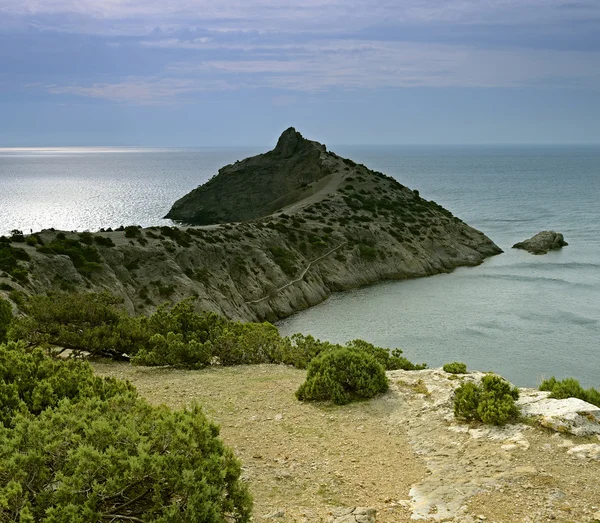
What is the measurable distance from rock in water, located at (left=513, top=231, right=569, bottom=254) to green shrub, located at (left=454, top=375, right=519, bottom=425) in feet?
258

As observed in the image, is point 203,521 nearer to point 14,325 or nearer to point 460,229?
point 14,325

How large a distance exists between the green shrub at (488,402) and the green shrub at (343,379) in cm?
268

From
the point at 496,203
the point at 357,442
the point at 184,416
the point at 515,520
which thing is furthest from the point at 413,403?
the point at 496,203

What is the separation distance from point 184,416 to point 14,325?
1513 cm

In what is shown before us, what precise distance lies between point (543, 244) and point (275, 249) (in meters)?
44.8

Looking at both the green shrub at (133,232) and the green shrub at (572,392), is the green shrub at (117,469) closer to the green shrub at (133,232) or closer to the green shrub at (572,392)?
the green shrub at (572,392)

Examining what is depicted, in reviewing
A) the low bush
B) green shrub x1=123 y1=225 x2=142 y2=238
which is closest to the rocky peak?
green shrub x1=123 y1=225 x2=142 y2=238

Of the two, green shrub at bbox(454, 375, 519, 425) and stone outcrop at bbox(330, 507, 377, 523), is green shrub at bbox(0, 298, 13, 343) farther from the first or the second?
green shrub at bbox(454, 375, 519, 425)

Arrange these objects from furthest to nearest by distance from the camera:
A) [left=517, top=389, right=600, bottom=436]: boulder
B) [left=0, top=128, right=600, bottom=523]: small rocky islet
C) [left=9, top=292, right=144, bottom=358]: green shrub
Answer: [left=9, top=292, right=144, bottom=358]: green shrub < [left=517, top=389, right=600, bottom=436]: boulder < [left=0, top=128, right=600, bottom=523]: small rocky islet

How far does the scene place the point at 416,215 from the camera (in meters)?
92.0

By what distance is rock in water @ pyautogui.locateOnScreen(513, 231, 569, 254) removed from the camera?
288 feet

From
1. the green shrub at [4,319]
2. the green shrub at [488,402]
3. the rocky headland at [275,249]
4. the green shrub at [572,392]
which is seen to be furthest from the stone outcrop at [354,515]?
the rocky headland at [275,249]

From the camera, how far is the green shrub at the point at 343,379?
55.5ft

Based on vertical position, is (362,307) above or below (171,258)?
below
